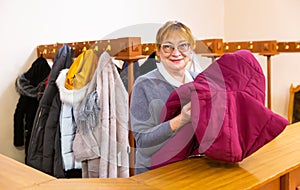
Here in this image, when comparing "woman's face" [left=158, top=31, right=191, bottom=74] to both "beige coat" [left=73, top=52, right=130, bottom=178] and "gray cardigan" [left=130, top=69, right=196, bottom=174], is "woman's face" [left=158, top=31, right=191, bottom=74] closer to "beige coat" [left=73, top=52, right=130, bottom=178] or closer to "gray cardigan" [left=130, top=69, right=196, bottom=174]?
"gray cardigan" [left=130, top=69, right=196, bottom=174]

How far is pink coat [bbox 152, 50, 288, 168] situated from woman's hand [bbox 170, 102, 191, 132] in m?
0.02

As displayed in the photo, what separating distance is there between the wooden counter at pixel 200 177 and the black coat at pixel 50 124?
970 millimetres

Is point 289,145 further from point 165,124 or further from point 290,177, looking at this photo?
point 165,124

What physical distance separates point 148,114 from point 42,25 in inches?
57.5

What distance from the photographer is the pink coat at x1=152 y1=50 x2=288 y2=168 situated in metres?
0.88

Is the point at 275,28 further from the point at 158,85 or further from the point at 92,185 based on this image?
the point at 92,185

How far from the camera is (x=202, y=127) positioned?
885mm

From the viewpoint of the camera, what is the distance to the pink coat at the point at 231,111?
2.89 ft

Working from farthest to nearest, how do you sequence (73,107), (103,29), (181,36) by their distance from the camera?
(103,29)
(73,107)
(181,36)

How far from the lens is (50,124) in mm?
2002

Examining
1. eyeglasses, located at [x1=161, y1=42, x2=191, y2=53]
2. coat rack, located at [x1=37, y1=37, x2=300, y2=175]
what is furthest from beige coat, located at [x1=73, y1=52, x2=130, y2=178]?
eyeglasses, located at [x1=161, y1=42, x2=191, y2=53]

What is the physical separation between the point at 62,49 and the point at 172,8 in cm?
155

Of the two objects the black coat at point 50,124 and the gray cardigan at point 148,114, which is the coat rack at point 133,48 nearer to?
the black coat at point 50,124

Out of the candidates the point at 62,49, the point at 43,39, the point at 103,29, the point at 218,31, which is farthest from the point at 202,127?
the point at 218,31
